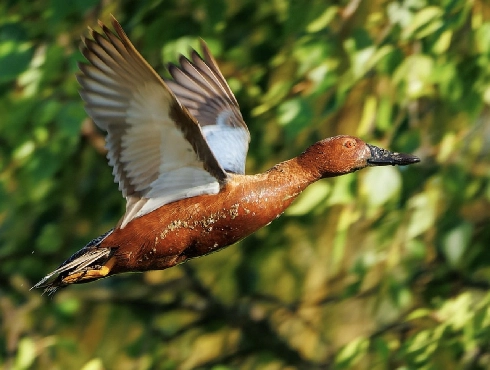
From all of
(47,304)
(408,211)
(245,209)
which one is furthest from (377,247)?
(47,304)

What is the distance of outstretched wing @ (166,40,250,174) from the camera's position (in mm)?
3502

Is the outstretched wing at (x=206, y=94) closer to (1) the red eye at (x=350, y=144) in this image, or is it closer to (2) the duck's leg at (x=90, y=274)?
(1) the red eye at (x=350, y=144)

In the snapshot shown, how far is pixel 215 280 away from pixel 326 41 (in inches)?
61.2

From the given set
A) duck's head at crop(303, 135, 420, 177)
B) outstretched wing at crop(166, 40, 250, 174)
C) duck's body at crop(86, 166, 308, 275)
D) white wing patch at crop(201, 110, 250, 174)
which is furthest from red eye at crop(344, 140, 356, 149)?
outstretched wing at crop(166, 40, 250, 174)

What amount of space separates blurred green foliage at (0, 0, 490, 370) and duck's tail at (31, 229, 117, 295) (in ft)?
2.59

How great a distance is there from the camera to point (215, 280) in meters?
4.75

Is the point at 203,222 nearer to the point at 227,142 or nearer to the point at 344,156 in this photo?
the point at 344,156

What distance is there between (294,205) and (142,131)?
0.89m

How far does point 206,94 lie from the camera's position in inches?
141

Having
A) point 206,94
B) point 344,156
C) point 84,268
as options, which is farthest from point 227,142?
point 84,268

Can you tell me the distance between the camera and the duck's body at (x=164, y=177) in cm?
264

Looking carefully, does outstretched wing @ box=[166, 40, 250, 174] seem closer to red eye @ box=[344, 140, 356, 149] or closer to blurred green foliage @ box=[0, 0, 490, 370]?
blurred green foliage @ box=[0, 0, 490, 370]

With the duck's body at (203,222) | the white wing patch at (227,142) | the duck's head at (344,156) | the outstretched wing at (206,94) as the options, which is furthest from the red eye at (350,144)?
the outstretched wing at (206,94)

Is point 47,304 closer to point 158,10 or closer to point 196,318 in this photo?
point 196,318
